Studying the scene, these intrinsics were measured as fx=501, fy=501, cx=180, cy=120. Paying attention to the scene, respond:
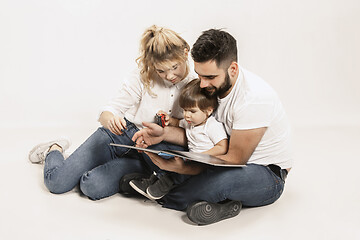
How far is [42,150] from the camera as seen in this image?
3465 mm

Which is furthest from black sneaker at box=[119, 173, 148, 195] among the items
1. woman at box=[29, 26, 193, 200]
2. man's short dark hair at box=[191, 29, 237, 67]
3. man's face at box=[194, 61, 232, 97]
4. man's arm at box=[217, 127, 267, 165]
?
man's short dark hair at box=[191, 29, 237, 67]

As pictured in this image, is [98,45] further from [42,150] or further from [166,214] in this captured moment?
[166,214]

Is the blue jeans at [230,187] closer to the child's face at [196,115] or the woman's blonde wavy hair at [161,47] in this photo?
the child's face at [196,115]

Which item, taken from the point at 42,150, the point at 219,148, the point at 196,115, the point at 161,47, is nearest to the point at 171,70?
the point at 161,47

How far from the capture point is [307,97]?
4.73m

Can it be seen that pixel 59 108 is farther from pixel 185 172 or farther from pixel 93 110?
pixel 185 172

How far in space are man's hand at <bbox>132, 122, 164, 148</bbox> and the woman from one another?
0.10 metres

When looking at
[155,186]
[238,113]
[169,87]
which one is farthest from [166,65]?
[155,186]

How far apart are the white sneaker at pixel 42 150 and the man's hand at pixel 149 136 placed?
2.78 ft

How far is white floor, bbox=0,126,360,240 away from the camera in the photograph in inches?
96.4

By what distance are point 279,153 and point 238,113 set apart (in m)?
0.36

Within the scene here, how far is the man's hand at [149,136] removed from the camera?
275cm

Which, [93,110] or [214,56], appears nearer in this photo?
[214,56]

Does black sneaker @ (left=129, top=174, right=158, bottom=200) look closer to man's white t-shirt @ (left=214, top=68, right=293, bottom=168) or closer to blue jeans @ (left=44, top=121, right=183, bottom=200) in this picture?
blue jeans @ (left=44, top=121, right=183, bottom=200)
